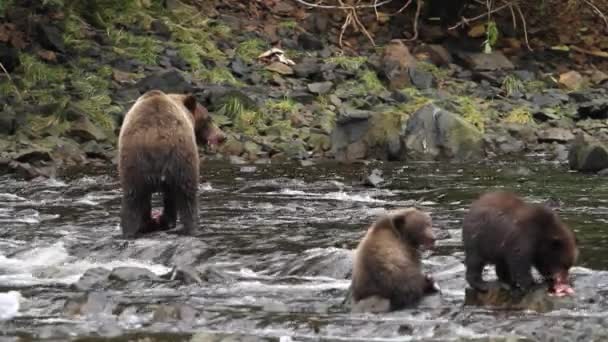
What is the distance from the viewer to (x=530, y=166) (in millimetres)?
19547

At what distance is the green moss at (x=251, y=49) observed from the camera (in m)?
27.1

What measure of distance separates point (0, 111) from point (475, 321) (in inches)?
582

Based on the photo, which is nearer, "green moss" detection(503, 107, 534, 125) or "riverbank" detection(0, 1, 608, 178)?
"riverbank" detection(0, 1, 608, 178)

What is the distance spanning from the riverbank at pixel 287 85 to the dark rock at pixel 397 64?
0.16ft

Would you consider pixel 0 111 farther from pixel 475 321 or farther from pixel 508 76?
pixel 475 321

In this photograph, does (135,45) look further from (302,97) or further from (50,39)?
(302,97)

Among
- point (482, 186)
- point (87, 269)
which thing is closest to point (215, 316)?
point (87, 269)

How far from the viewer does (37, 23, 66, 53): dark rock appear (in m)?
24.6

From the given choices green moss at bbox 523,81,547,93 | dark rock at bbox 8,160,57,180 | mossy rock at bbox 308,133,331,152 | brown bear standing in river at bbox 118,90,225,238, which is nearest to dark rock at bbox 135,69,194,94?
mossy rock at bbox 308,133,331,152

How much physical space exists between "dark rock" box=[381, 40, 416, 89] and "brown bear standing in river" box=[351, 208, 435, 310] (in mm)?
17919

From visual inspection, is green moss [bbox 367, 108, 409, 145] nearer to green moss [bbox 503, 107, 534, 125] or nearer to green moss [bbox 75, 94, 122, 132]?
green moss [bbox 503, 107, 534, 125]

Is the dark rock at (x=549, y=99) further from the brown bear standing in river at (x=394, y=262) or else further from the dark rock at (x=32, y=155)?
the brown bear standing in river at (x=394, y=262)

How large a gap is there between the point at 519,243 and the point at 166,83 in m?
14.8

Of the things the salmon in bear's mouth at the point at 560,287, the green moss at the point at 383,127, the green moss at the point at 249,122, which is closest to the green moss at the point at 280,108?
the green moss at the point at 249,122
